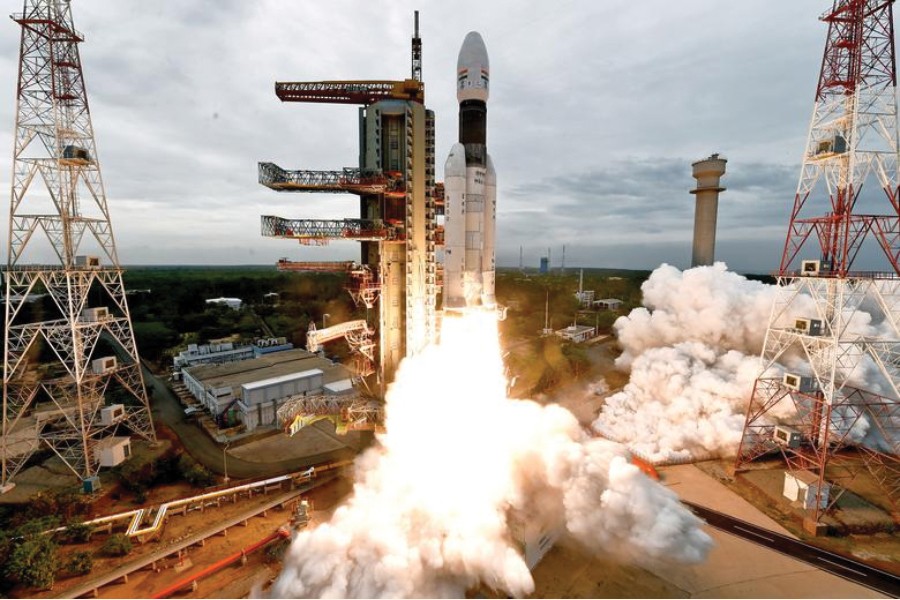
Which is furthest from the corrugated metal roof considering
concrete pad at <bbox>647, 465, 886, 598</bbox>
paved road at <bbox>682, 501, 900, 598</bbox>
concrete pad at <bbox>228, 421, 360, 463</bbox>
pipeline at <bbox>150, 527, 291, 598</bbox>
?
paved road at <bbox>682, 501, 900, 598</bbox>

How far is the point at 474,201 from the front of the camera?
23141 millimetres

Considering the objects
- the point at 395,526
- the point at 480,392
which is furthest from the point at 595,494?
the point at 395,526

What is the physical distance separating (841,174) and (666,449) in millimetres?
20985

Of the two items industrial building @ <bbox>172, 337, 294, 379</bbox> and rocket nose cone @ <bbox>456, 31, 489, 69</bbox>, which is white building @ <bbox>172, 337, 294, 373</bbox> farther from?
rocket nose cone @ <bbox>456, 31, 489, 69</bbox>

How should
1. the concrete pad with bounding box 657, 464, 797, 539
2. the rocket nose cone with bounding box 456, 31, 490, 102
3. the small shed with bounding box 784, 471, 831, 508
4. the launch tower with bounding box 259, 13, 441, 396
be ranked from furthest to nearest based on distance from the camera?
the small shed with bounding box 784, 471, 831, 508
the concrete pad with bounding box 657, 464, 797, 539
the launch tower with bounding box 259, 13, 441, 396
the rocket nose cone with bounding box 456, 31, 490, 102

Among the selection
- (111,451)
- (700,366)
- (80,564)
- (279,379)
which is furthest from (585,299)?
(80,564)

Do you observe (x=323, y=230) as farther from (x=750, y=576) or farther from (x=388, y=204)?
(x=750, y=576)

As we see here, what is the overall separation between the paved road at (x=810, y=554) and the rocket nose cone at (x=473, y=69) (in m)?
27.6

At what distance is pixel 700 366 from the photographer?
37.1 meters

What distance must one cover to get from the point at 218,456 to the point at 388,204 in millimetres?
23832

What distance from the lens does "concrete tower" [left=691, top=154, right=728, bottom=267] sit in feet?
178

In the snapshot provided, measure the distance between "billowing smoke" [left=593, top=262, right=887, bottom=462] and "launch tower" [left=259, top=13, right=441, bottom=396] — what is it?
20371mm

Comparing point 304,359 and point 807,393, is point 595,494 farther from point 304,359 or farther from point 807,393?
point 304,359

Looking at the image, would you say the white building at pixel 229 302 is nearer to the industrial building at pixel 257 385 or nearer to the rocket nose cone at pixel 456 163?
the industrial building at pixel 257 385
